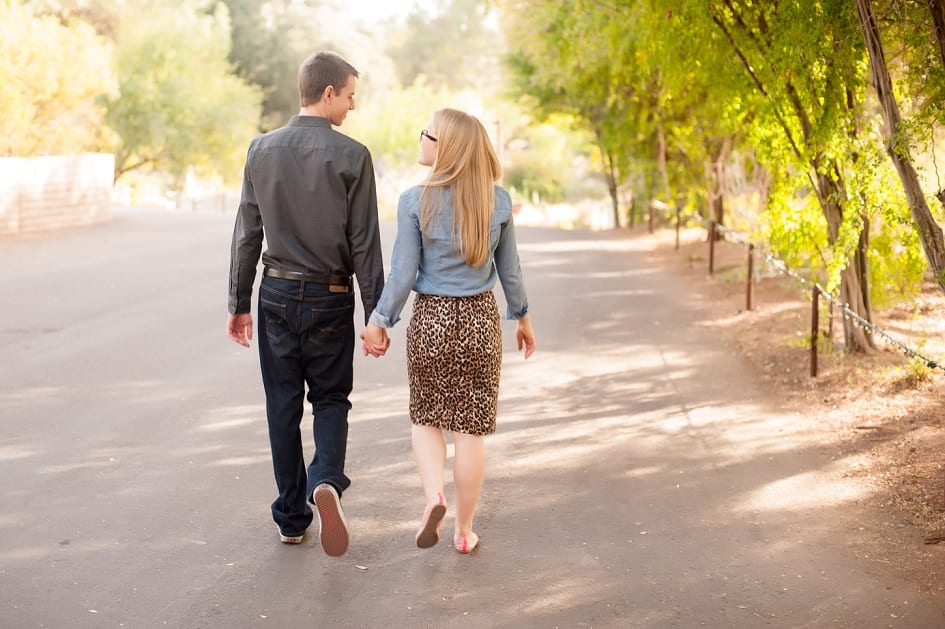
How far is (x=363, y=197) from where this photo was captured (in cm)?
515

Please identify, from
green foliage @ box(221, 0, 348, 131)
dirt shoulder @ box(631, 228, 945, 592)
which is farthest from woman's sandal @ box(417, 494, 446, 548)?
green foliage @ box(221, 0, 348, 131)

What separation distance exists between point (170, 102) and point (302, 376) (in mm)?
39969

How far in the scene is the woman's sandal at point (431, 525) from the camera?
16.6 ft

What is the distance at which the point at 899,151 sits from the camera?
704cm

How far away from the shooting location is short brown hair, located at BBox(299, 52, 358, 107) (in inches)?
204

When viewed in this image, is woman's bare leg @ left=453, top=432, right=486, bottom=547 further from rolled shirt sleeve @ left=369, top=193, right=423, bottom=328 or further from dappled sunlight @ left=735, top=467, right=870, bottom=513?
dappled sunlight @ left=735, top=467, right=870, bottom=513

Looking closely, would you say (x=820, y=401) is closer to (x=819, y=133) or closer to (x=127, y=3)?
(x=819, y=133)

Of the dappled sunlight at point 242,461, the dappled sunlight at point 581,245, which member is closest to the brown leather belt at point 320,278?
the dappled sunlight at point 242,461

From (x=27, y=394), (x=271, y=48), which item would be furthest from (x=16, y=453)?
(x=271, y=48)

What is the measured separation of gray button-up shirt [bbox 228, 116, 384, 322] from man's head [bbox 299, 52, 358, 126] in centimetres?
7

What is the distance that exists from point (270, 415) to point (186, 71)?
43292 millimetres

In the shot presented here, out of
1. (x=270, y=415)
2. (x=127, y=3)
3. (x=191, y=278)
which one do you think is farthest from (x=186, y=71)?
(x=270, y=415)

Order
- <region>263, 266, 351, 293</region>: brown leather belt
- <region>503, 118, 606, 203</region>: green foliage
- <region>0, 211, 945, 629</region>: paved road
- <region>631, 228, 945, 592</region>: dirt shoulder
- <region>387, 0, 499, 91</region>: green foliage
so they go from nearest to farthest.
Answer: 1. <region>0, 211, 945, 629</region>: paved road
2. <region>263, 266, 351, 293</region>: brown leather belt
3. <region>631, 228, 945, 592</region>: dirt shoulder
4. <region>503, 118, 606, 203</region>: green foliage
5. <region>387, 0, 499, 91</region>: green foliage

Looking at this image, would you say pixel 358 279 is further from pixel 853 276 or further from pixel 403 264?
pixel 853 276
